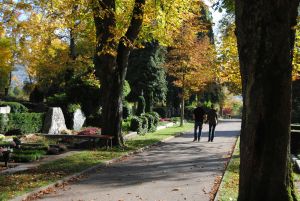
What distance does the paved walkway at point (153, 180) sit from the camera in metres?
9.16

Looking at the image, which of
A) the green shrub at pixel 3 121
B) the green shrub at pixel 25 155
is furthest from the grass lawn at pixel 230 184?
the green shrub at pixel 3 121

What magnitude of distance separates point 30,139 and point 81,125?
9.34m

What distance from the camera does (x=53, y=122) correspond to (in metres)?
24.6

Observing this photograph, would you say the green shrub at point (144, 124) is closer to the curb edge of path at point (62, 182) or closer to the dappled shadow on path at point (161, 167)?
the dappled shadow on path at point (161, 167)

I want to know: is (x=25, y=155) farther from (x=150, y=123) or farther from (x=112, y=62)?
(x=150, y=123)

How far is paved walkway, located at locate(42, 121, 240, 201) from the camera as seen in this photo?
361 inches

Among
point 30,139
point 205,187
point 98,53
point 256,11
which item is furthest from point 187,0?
point 256,11

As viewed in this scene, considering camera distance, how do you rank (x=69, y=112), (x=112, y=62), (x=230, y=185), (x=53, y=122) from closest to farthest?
(x=230, y=185)
(x=112, y=62)
(x=53, y=122)
(x=69, y=112)

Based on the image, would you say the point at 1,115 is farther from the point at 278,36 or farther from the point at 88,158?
the point at 278,36

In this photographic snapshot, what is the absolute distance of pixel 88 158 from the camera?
48.0ft

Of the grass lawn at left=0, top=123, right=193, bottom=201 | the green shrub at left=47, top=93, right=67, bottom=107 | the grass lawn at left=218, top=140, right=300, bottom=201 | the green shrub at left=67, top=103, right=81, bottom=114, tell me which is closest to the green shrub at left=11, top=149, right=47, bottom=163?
the grass lawn at left=0, top=123, right=193, bottom=201

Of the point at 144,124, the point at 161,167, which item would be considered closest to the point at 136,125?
the point at 144,124

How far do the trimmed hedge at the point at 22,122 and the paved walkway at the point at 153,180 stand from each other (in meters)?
8.74

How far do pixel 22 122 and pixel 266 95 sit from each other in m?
18.8
